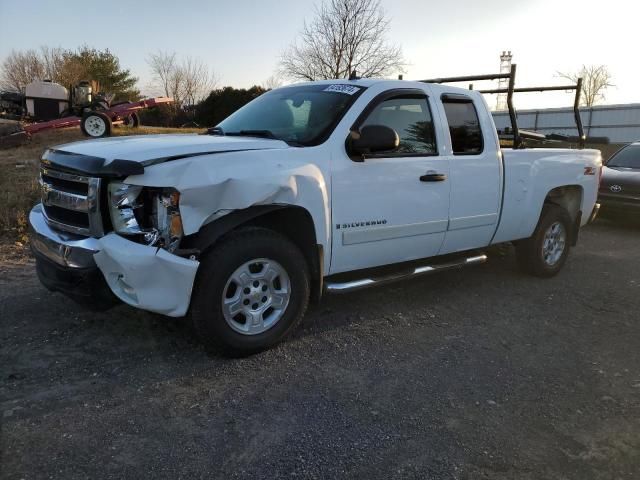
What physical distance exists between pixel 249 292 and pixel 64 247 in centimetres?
122

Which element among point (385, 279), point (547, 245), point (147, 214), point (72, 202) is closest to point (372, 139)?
point (385, 279)

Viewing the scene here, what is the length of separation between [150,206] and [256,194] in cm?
67

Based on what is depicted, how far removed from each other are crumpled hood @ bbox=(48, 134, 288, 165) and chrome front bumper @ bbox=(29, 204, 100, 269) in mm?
547

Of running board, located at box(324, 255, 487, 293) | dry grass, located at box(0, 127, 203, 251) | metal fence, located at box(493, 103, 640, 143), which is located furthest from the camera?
metal fence, located at box(493, 103, 640, 143)

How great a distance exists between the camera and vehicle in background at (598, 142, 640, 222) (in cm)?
945

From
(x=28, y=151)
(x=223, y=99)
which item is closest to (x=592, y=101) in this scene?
(x=223, y=99)

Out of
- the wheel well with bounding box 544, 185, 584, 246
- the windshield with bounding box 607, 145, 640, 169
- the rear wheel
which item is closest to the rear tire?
the wheel well with bounding box 544, 185, 584, 246

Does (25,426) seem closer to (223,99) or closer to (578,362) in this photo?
(578,362)

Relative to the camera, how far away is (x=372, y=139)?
155 inches

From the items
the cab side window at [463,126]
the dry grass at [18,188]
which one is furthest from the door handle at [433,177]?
the dry grass at [18,188]

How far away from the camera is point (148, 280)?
322cm

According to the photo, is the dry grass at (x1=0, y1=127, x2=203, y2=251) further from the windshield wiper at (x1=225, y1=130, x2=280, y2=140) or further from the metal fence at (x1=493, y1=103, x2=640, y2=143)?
the metal fence at (x1=493, y1=103, x2=640, y2=143)

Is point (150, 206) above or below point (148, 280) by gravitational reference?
above

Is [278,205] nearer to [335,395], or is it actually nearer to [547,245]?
[335,395]
